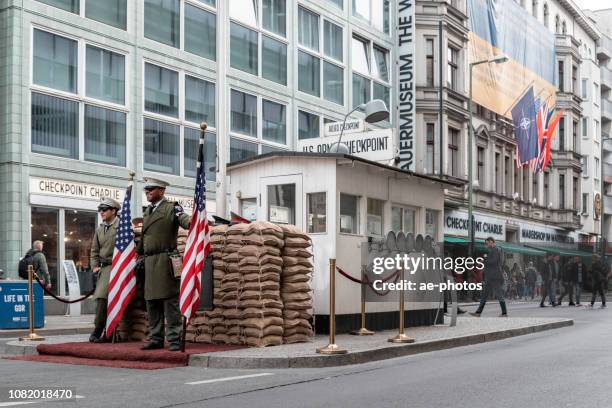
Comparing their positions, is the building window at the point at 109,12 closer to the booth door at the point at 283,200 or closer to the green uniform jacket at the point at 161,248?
the booth door at the point at 283,200

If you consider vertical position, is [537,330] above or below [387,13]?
below

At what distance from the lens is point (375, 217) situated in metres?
15.2

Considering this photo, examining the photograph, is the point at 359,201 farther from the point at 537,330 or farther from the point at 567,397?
the point at 567,397

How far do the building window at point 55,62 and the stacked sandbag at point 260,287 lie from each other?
13062mm

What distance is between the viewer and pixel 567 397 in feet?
25.2

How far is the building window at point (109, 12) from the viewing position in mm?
24812

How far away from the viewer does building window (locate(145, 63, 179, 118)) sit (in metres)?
26.7

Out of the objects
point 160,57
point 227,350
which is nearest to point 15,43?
point 160,57

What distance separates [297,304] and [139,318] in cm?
226

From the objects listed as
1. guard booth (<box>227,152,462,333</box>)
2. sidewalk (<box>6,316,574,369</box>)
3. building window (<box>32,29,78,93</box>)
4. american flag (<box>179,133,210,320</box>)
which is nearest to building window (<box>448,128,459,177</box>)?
building window (<box>32,29,78,93</box>)

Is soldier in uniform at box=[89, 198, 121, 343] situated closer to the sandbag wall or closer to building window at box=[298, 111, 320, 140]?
the sandbag wall

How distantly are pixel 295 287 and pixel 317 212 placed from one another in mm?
2037

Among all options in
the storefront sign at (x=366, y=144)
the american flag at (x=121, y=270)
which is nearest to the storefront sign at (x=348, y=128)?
the storefront sign at (x=366, y=144)

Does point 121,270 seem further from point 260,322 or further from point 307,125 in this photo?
point 307,125
